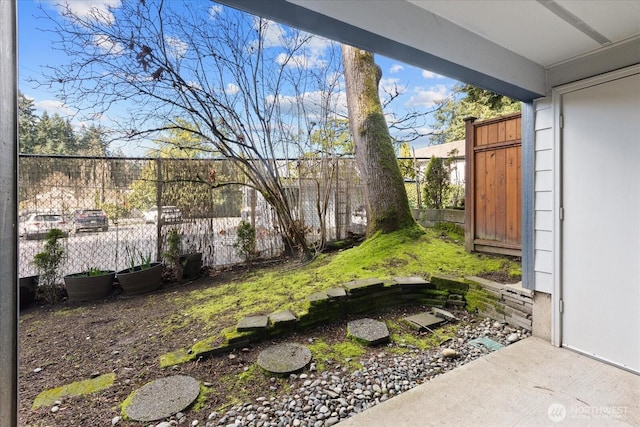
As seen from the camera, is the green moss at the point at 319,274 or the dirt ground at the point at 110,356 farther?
the green moss at the point at 319,274

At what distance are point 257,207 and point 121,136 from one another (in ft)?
6.92

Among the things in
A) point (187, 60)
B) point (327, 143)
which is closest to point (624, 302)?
point (327, 143)

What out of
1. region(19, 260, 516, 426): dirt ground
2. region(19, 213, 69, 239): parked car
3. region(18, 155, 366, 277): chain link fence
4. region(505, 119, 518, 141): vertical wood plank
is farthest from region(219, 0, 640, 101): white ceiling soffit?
region(19, 213, 69, 239): parked car

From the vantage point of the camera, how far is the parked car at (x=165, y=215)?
161 inches

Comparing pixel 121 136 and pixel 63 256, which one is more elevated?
pixel 121 136

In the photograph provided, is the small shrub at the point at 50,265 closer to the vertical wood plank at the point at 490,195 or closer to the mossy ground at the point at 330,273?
the mossy ground at the point at 330,273

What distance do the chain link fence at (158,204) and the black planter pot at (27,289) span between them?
90 mm

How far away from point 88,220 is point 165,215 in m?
0.88

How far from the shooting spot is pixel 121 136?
3.91 meters

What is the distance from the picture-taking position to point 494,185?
3646 mm

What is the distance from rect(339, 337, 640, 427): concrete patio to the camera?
5.17ft

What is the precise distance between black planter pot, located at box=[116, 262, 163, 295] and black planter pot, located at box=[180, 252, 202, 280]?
320mm

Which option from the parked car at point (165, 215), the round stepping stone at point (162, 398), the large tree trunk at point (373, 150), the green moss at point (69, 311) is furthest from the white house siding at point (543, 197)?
the green moss at point (69, 311)

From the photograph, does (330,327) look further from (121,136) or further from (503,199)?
(121,136)
